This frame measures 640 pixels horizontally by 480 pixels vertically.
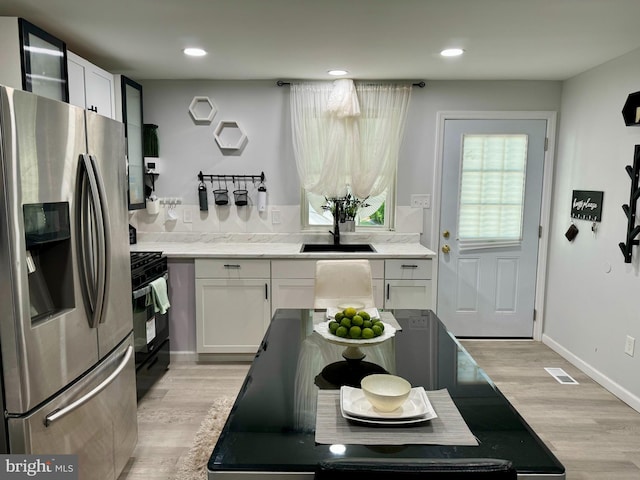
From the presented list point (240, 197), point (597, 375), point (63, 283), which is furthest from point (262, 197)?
point (597, 375)

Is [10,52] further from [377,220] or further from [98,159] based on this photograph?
[377,220]

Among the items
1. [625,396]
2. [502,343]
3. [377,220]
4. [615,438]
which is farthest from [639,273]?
[377,220]

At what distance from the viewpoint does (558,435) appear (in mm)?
2625

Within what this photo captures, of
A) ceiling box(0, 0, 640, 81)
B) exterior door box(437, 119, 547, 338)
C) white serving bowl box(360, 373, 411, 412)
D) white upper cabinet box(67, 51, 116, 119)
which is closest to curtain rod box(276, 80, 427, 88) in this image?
ceiling box(0, 0, 640, 81)

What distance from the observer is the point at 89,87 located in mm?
2900

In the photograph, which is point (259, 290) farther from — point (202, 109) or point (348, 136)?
point (202, 109)

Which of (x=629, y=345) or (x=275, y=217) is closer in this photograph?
(x=629, y=345)

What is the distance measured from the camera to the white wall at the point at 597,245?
3.00m

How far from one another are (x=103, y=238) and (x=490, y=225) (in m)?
3.28

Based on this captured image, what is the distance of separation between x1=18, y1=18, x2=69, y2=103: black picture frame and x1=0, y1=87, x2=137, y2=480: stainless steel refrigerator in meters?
0.66

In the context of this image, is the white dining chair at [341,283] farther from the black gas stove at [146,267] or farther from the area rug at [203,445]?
the black gas stove at [146,267]

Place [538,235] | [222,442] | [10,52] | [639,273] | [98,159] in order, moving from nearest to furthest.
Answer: [222,442], [98,159], [10,52], [639,273], [538,235]

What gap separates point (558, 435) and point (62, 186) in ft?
9.30

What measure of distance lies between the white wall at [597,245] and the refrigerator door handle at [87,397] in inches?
119
